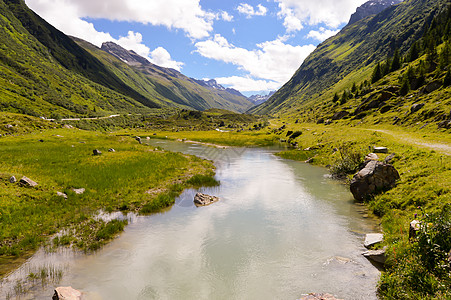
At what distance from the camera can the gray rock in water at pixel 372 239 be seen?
15.6 m

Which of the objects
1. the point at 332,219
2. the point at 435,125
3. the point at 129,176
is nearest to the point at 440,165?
the point at 332,219

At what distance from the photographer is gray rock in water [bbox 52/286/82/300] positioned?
1034 centimetres

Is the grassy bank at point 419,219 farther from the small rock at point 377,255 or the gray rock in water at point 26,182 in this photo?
the gray rock in water at point 26,182

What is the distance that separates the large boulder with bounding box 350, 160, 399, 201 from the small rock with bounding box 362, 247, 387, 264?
35.7 ft

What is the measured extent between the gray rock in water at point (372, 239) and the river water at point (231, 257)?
46 centimetres

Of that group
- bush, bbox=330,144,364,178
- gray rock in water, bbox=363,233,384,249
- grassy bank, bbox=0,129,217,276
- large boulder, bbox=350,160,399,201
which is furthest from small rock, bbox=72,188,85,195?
bush, bbox=330,144,364,178

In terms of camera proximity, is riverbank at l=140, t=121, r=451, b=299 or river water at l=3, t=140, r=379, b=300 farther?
river water at l=3, t=140, r=379, b=300

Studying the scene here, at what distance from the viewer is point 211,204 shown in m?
25.7

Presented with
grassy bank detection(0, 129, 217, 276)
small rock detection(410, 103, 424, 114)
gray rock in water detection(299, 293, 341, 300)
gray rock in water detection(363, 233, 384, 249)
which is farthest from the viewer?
small rock detection(410, 103, 424, 114)

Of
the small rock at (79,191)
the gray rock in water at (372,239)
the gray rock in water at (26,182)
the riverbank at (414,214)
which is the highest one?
the riverbank at (414,214)

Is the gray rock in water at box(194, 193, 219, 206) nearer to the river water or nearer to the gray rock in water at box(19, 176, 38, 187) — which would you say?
the river water

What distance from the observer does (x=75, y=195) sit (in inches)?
950

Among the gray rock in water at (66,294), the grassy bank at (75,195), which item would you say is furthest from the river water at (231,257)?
the grassy bank at (75,195)

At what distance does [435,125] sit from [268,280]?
51.0m
